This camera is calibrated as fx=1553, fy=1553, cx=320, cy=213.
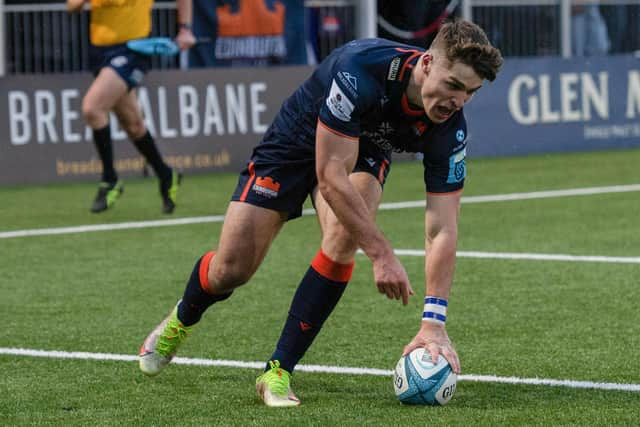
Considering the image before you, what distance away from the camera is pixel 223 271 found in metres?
5.85

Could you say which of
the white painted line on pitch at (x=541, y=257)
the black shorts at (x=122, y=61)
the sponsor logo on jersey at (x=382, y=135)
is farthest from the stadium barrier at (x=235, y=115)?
the sponsor logo on jersey at (x=382, y=135)

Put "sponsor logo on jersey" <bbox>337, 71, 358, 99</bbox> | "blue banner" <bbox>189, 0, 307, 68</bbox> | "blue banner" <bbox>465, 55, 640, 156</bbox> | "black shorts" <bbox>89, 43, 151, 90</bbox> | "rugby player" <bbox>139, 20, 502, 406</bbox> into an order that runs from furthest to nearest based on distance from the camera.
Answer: "blue banner" <bbox>189, 0, 307, 68</bbox> < "blue banner" <bbox>465, 55, 640, 156</bbox> < "black shorts" <bbox>89, 43, 151, 90</bbox> < "sponsor logo on jersey" <bbox>337, 71, 358, 99</bbox> < "rugby player" <bbox>139, 20, 502, 406</bbox>

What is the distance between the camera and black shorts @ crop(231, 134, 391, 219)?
5746mm

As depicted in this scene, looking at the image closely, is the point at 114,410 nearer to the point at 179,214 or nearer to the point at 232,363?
the point at 232,363

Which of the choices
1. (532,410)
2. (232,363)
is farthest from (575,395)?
(232,363)

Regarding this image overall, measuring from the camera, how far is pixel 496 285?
8.27 metres

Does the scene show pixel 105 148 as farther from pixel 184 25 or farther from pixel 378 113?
pixel 378 113

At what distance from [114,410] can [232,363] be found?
3.17ft

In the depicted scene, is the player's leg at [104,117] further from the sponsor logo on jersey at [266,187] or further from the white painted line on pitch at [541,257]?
the sponsor logo on jersey at [266,187]

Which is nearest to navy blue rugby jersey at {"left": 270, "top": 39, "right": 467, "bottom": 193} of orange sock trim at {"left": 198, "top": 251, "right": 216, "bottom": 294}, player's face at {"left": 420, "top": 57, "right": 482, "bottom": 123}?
player's face at {"left": 420, "top": 57, "right": 482, "bottom": 123}

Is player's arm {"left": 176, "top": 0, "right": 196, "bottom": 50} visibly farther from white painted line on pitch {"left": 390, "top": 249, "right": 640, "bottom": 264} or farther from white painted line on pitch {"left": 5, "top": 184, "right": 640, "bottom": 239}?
white painted line on pitch {"left": 390, "top": 249, "right": 640, "bottom": 264}

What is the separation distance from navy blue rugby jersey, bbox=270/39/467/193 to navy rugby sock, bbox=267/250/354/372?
1.53 ft

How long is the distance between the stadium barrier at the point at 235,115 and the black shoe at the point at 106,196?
2.50m

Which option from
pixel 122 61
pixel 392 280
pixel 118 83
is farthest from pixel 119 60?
pixel 392 280
